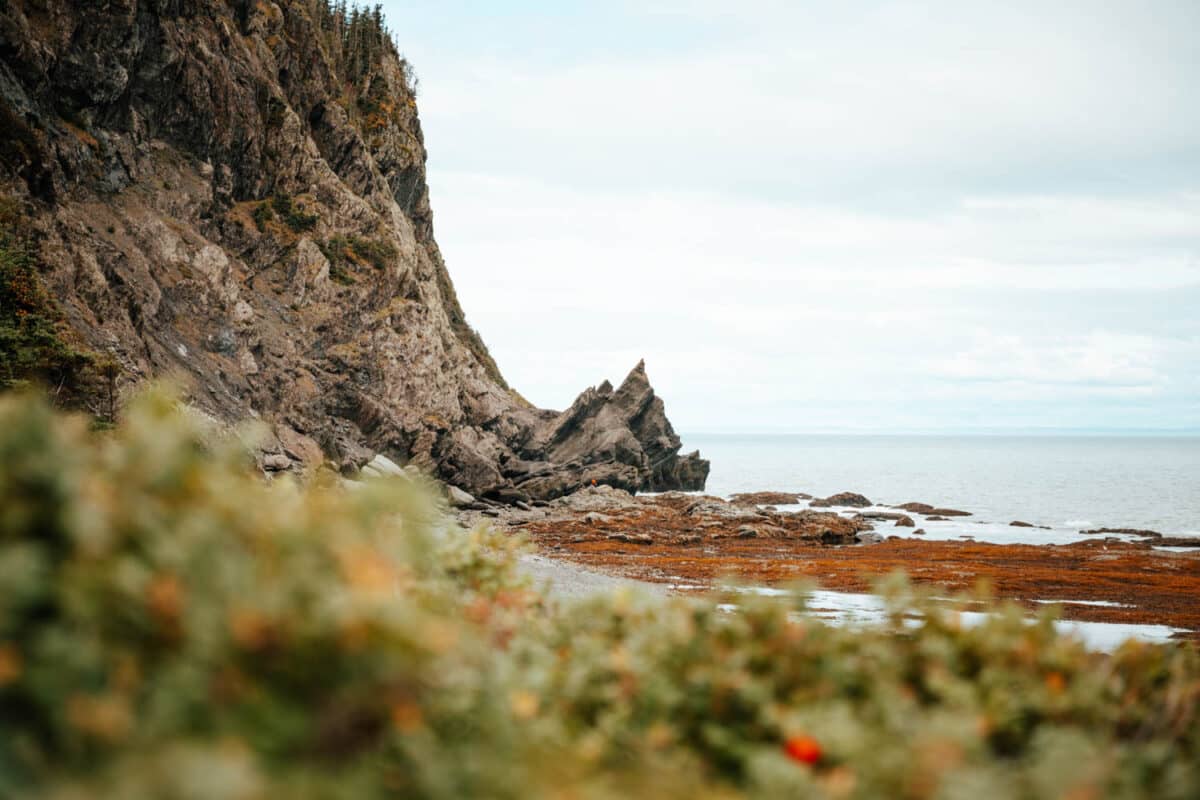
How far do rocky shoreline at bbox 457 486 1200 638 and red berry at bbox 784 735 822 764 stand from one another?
75.0 ft

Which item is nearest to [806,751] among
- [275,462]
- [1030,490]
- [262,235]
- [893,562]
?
[275,462]

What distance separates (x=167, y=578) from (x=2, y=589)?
0.43 meters

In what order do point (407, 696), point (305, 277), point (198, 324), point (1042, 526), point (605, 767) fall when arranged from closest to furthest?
point (407, 696)
point (605, 767)
point (198, 324)
point (305, 277)
point (1042, 526)

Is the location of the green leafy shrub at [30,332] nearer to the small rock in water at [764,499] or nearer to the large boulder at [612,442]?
the large boulder at [612,442]

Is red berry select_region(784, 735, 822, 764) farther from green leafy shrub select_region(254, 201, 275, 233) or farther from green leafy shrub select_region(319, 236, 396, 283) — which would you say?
green leafy shrub select_region(319, 236, 396, 283)

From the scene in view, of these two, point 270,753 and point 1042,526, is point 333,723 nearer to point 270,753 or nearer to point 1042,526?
point 270,753

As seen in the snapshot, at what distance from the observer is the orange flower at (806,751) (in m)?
3.11

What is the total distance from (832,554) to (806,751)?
132 ft

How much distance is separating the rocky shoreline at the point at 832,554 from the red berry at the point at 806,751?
22.9 m

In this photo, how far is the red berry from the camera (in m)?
3.11

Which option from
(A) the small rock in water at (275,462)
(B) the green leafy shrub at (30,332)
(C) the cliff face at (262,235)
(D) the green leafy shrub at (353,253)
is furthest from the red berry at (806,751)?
(D) the green leafy shrub at (353,253)

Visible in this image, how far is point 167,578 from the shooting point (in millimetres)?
2477

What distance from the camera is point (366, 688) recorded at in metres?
2.46

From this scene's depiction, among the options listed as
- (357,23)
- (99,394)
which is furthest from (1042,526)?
(357,23)
